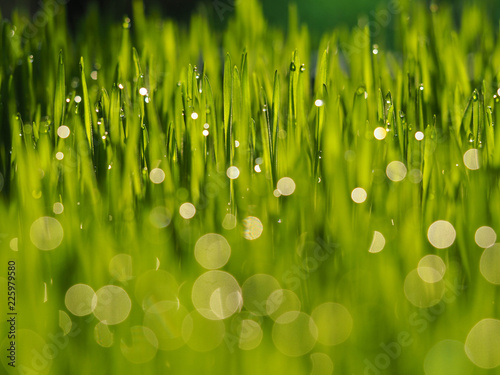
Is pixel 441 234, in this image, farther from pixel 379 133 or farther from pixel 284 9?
pixel 284 9

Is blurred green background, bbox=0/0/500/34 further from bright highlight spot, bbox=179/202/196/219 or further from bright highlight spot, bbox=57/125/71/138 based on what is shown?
bright highlight spot, bbox=179/202/196/219

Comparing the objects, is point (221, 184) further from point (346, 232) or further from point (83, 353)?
point (83, 353)

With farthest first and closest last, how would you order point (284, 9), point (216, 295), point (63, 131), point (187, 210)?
point (284, 9)
point (63, 131)
point (187, 210)
point (216, 295)

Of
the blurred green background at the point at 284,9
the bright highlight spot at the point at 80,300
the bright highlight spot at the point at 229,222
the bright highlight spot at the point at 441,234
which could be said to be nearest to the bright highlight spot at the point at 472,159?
the bright highlight spot at the point at 441,234

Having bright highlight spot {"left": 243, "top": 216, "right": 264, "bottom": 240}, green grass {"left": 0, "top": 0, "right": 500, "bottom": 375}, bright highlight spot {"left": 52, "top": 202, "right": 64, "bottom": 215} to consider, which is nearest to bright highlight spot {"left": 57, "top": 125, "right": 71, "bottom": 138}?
green grass {"left": 0, "top": 0, "right": 500, "bottom": 375}

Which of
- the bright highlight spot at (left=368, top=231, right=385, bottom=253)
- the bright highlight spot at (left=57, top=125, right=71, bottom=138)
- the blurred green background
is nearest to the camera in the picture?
the bright highlight spot at (left=368, top=231, right=385, bottom=253)

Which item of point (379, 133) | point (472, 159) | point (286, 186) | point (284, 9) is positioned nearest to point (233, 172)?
point (286, 186)

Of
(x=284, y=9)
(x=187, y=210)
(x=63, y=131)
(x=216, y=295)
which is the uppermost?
(x=284, y=9)

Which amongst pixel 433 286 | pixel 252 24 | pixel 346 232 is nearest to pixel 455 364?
pixel 433 286
